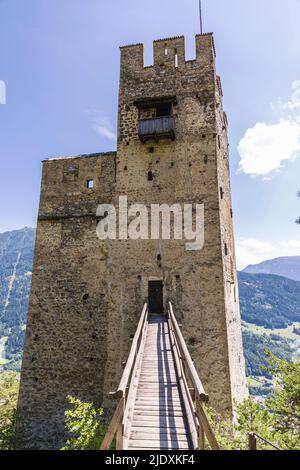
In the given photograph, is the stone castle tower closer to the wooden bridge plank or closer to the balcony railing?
the balcony railing

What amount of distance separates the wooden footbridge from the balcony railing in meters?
10.5

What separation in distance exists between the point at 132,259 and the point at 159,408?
919cm

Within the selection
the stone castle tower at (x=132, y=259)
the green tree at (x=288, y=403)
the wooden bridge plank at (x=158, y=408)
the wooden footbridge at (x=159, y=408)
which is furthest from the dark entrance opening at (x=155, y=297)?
the green tree at (x=288, y=403)

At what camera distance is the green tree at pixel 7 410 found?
47.8 feet

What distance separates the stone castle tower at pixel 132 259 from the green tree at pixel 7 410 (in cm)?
97

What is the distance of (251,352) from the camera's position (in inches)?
6147

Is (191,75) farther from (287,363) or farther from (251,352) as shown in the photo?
(251,352)

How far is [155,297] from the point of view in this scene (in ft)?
49.9

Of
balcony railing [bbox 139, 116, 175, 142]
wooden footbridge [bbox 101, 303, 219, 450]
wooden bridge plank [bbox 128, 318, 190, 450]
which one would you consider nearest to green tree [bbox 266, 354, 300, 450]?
wooden bridge plank [bbox 128, 318, 190, 450]

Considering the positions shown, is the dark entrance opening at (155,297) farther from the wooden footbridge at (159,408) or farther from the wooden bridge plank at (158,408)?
the wooden footbridge at (159,408)

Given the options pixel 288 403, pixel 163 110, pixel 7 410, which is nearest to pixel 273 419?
pixel 288 403

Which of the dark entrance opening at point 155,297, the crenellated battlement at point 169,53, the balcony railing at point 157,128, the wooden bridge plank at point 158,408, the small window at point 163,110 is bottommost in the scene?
the wooden bridge plank at point 158,408

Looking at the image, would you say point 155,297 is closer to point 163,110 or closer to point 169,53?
point 163,110
